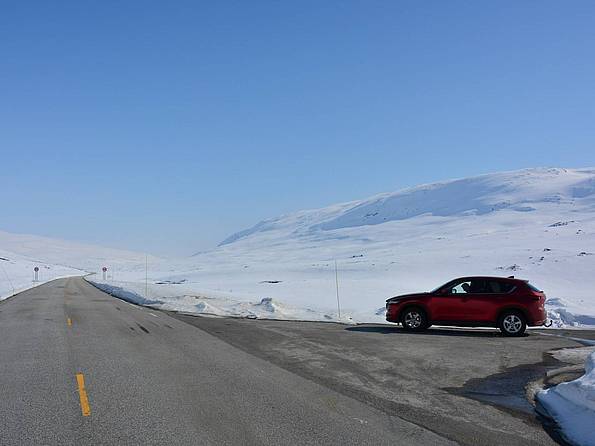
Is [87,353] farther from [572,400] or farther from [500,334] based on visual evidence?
[500,334]

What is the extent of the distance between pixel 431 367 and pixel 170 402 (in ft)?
17.4

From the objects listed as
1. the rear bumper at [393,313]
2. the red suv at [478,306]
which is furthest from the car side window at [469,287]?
the rear bumper at [393,313]

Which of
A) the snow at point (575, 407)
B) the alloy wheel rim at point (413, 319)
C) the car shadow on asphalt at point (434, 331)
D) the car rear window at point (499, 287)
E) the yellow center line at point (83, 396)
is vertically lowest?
the snow at point (575, 407)

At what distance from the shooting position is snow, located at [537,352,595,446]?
6.13 m

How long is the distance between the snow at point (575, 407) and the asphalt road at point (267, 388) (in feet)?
0.88

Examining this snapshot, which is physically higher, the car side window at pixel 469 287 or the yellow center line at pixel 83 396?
the car side window at pixel 469 287

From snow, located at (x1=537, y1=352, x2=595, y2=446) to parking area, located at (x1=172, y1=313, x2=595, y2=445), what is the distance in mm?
242

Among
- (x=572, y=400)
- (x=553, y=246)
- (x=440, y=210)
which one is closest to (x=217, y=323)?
(x=572, y=400)

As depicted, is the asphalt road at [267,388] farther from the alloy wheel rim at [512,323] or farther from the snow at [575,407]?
the alloy wheel rim at [512,323]

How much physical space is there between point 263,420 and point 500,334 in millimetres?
11320

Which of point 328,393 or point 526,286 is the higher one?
point 526,286

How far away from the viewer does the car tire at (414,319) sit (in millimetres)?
16328

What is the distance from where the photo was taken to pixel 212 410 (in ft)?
22.5

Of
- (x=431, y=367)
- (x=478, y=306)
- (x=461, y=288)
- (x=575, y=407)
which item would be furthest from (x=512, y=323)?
(x=575, y=407)
